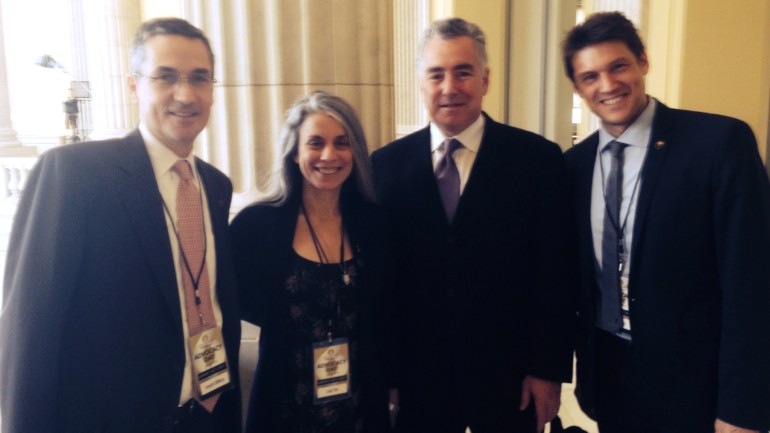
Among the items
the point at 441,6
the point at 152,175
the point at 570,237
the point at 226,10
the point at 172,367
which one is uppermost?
the point at 441,6

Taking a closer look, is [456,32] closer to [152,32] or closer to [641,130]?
[641,130]

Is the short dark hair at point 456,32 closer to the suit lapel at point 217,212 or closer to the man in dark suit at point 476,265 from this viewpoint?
the man in dark suit at point 476,265

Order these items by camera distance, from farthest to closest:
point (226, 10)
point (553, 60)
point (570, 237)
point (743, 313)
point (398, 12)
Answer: point (398, 12)
point (553, 60)
point (226, 10)
point (570, 237)
point (743, 313)

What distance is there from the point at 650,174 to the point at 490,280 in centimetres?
69

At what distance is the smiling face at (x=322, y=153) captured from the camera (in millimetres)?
2158

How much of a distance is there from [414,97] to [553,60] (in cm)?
752

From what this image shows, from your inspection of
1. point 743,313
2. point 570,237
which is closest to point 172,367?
point 570,237

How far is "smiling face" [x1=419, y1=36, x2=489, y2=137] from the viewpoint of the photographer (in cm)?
221

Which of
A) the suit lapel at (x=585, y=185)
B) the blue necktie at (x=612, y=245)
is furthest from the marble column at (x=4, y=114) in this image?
the blue necktie at (x=612, y=245)

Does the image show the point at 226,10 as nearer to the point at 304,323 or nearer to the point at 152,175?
the point at 152,175

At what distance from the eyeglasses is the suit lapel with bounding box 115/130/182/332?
25 centimetres

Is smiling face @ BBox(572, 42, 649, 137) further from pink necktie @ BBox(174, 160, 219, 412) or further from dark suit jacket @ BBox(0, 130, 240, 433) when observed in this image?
dark suit jacket @ BBox(0, 130, 240, 433)

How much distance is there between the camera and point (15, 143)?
15.6 m

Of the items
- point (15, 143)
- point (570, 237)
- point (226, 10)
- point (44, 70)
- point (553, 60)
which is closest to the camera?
point (570, 237)
